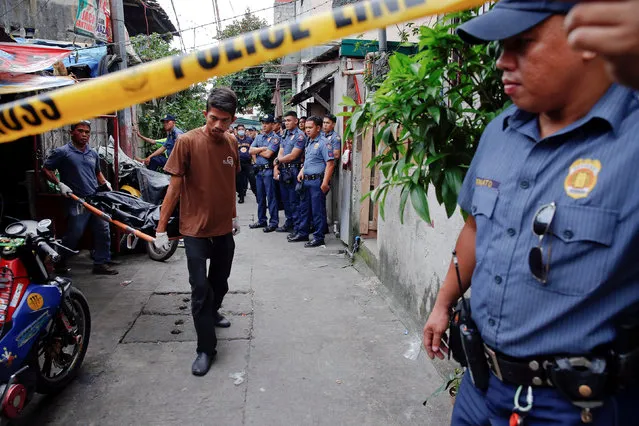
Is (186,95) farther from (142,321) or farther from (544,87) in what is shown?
(544,87)

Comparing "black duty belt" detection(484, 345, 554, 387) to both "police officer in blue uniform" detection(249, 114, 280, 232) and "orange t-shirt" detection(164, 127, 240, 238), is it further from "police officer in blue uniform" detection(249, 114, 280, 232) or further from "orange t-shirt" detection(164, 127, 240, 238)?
"police officer in blue uniform" detection(249, 114, 280, 232)

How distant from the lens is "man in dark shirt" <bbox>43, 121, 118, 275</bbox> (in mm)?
5465

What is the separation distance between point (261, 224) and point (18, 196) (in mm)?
4241

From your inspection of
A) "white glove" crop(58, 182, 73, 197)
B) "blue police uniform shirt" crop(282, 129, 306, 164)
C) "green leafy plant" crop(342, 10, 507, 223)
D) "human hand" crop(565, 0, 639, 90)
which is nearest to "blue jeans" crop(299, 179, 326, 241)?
"blue police uniform shirt" crop(282, 129, 306, 164)

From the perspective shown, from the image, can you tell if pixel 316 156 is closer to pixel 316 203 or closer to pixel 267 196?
pixel 316 203

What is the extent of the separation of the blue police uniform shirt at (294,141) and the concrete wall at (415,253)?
3315 mm

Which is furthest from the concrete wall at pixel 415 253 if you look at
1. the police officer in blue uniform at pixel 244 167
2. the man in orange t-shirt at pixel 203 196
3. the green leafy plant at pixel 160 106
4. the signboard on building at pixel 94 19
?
the green leafy plant at pixel 160 106

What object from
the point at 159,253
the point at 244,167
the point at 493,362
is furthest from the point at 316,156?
the point at 493,362

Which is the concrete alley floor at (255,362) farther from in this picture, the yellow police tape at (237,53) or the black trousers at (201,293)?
the yellow police tape at (237,53)

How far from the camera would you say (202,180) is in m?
3.45

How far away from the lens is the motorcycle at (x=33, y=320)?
247cm

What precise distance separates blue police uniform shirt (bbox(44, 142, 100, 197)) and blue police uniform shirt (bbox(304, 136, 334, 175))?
319 centimetres

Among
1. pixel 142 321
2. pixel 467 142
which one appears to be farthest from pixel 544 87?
pixel 142 321

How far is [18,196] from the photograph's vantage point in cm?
571
